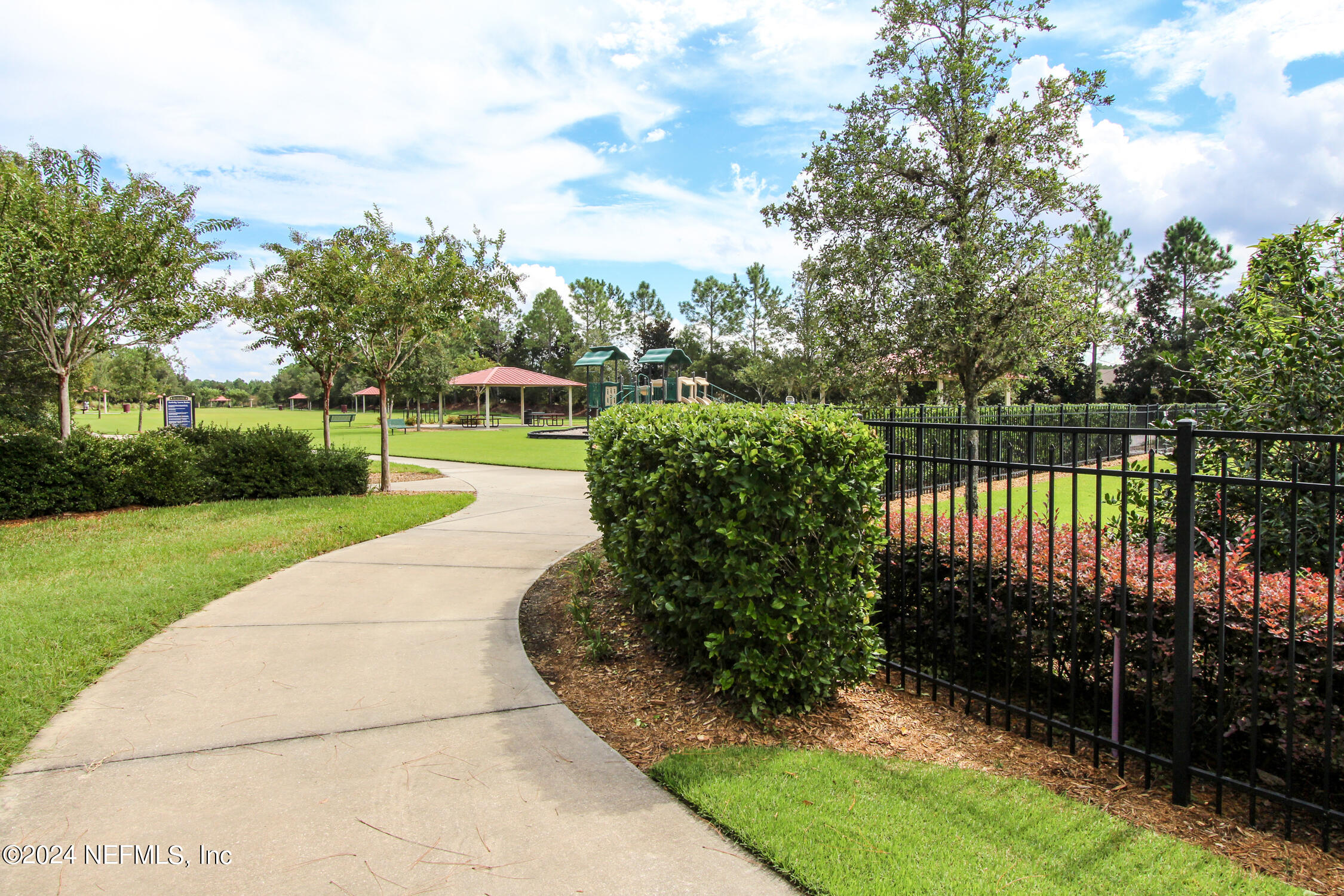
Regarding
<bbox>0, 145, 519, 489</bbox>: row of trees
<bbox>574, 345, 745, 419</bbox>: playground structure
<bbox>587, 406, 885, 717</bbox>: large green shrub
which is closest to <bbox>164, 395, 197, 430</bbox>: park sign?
<bbox>0, 145, 519, 489</bbox>: row of trees

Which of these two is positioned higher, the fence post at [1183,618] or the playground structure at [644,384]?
the playground structure at [644,384]

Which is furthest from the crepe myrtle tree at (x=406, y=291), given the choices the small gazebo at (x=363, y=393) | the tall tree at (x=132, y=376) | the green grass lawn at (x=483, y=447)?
the small gazebo at (x=363, y=393)

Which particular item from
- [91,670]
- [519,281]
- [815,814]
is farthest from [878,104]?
[91,670]

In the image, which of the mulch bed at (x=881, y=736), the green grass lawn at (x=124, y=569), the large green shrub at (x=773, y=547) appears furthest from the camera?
the green grass lawn at (x=124, y=569)

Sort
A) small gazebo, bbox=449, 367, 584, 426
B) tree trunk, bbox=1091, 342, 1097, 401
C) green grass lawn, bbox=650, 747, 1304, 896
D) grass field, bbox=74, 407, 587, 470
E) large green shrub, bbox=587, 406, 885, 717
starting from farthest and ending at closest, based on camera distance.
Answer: small gazebo, bbox=449, 367, 584, 426
tree trunk, bbox=1091, 342, 1097, 401
grass field, bbox=74, 407, 587, 470
large green shrub, bbox=587, 406, 885, 717
green grass lawn, bbox=650, 747, 1304, 896

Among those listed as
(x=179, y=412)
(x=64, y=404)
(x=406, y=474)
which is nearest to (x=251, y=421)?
(x=179, y=412)

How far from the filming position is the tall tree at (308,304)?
11.7 m

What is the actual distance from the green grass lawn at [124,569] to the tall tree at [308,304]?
313 centimetres

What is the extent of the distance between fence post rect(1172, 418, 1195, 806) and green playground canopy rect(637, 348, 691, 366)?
2919 cm

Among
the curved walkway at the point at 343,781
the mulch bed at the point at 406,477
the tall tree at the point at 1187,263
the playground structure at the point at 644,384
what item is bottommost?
the curved walkway at the point at 343,781

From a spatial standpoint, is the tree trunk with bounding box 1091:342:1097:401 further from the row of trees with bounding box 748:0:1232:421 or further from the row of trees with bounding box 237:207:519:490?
the row of trees with bounding box 237:207:519:490

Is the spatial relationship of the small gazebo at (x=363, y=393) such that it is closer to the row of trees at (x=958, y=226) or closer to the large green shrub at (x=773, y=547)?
the row of trees at (x=958, y=226)

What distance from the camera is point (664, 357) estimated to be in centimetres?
3272

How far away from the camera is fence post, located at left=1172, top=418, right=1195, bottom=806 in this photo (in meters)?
2.91
